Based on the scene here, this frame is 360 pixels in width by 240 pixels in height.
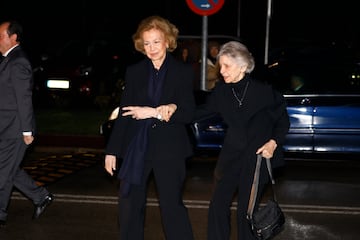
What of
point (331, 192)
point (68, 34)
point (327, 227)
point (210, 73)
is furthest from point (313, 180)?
point (68, 34)

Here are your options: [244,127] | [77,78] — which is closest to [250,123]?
[244,127]

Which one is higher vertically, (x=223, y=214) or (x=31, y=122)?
(x=31, y=122)

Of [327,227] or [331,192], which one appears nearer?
[327,227]

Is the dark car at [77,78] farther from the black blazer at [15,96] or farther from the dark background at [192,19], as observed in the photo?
the dark background at [192,19]

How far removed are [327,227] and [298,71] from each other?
3676mm

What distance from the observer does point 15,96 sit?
21.8 ft

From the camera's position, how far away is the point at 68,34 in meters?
42.1

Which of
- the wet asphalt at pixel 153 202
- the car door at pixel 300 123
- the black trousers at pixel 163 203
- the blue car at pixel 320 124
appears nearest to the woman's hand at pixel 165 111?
the black trousers at pixel 163 203

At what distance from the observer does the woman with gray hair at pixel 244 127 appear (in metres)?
5.57

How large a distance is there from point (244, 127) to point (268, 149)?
Result: 25 cm

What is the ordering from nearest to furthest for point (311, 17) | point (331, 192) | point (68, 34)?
point (331, 192) → point (68, 34) → point (311, 17)

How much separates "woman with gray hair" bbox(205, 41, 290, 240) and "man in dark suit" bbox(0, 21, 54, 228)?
1.89 meters

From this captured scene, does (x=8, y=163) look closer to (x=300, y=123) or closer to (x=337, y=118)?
(x=300, y=123)

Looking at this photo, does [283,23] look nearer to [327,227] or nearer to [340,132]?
[340,132]
